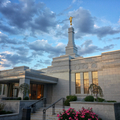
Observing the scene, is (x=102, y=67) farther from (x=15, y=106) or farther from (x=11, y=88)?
(x=11, y=88)

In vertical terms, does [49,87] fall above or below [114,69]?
below

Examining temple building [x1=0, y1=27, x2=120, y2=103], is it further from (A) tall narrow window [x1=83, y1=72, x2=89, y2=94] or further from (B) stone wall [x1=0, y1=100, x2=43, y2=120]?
(B) stone wall [x1=0, y1=100, x2=43, y2=120]

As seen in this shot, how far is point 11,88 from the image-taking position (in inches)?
963

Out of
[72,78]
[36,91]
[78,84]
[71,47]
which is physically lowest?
[36,91]

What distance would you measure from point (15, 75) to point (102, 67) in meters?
12.6

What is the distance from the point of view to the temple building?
762 inches

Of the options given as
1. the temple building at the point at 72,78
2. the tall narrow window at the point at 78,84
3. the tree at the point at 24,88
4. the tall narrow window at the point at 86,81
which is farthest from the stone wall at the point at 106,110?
the tall narrow window at the point at 78,84

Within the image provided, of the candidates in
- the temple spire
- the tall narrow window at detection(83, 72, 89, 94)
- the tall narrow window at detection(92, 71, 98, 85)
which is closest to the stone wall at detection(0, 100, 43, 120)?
the tall narrow window at detection(83, 72, 89, 94)

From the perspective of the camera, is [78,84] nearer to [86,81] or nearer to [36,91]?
[86,81]

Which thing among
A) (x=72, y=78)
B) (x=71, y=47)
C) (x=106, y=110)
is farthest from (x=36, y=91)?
(x=106, y=110)

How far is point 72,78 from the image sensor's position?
24.1 m

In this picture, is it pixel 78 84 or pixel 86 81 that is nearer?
pixel 86 81

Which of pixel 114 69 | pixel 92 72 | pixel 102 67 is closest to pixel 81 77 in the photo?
pixel 92 72

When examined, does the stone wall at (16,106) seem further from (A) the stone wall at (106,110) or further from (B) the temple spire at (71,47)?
(B) the temple spire at (71,47)
